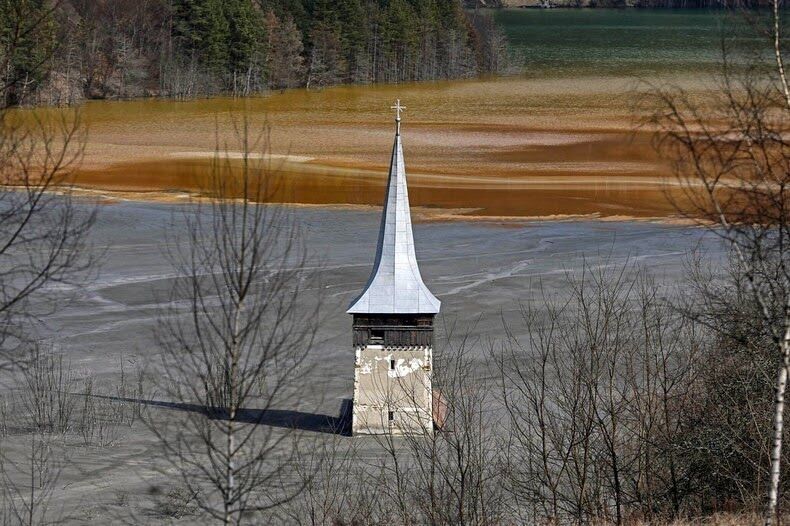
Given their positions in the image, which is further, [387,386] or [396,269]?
[396,269]

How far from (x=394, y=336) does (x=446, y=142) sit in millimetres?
43148

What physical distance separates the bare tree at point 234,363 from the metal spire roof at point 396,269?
169 cm

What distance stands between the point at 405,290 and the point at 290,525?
25.6 feet

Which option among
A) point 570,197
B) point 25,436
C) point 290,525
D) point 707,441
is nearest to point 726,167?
point 707,441

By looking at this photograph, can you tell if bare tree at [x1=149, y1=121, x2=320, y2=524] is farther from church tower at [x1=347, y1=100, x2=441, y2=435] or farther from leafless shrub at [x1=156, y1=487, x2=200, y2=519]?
church tower at [x1=347, y1=100, x2=441, y2=435]

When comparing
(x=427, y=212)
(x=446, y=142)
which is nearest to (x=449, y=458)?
(x=427, y=212)

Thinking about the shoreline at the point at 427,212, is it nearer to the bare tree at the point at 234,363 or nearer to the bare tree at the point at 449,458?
the bare tree at the point at 234,363

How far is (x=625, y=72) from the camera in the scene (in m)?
104

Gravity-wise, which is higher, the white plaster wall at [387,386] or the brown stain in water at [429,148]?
the brown stain in water at [429,148]

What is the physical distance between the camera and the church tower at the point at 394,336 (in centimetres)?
2673

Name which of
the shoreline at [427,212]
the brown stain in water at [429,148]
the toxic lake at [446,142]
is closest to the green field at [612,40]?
the toxic lake at [446,142]

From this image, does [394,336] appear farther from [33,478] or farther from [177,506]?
[33,478]

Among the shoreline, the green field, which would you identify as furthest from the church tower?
the green field

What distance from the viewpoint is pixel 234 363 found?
1184cm
